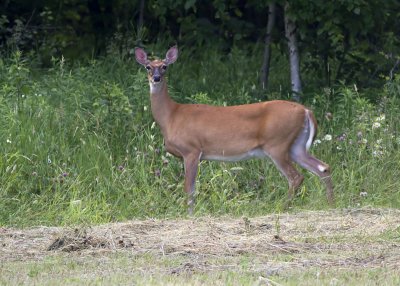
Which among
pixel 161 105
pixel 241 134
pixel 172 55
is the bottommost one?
pixel 241 134

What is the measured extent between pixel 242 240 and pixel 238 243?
5.2 inches

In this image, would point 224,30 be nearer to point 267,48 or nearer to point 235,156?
point 267,48

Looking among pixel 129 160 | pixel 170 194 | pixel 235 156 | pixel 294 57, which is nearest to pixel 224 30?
pixel 294 57

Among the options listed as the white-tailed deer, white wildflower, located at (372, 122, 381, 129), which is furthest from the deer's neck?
white wildflower, located at (372, 122, 381, 129)

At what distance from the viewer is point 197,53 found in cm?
1553

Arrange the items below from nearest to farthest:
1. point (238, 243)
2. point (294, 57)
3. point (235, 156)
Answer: point (238, 243), point (235, 156), point (294, 57)

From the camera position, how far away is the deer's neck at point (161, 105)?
1154 centimetres

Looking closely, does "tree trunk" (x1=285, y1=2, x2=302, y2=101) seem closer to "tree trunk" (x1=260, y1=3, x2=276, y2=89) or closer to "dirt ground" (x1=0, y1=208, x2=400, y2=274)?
"tree trunk" (x1=260, y1=3, x2=276, y2=89)

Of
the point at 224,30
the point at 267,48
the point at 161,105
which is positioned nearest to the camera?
the point at 161,105

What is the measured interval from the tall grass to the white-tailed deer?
18cm

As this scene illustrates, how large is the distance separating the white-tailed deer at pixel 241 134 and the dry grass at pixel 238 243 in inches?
74.5

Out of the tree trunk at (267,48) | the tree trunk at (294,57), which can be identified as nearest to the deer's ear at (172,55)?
the tree trunk at (294,57)

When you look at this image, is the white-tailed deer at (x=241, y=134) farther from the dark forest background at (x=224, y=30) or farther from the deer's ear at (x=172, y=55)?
the dark forest background at (x=224, y=30)

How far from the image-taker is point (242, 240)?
8.10 m
